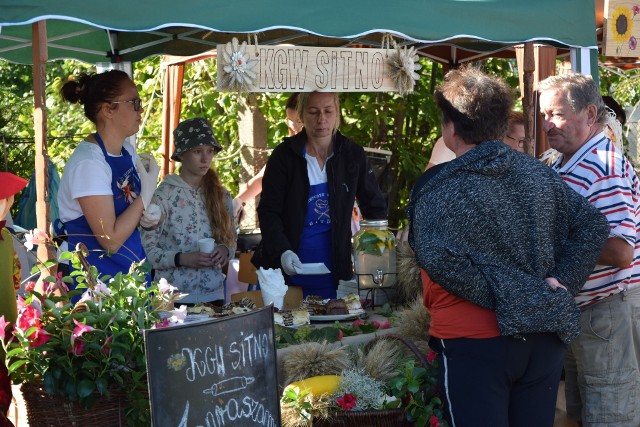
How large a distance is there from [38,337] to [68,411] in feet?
0.76

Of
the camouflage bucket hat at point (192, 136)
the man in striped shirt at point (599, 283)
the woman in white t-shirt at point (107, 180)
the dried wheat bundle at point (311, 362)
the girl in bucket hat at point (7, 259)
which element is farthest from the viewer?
the camouflage bucket hat at point (192, 136)

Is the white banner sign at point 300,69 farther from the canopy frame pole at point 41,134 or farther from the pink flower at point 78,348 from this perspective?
the pink flower at point 78,348

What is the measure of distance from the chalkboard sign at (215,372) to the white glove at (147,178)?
0.95 meters

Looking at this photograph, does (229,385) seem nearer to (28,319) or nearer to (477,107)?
(28,319)

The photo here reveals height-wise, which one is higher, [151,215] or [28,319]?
[151,215]

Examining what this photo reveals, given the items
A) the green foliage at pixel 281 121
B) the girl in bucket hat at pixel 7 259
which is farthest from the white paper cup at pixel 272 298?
the green foliage at pixel 281 121

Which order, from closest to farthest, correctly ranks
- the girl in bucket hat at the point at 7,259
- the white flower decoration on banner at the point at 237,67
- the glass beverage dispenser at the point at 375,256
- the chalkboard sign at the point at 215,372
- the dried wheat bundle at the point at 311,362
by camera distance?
the chalkboard sign at the point at 215,372 < the girl in bucket hat at the point at 7,259 < the dried wheat bundle at the point at 311,362 < the white flower decoration on banner at the point at 237,67 < the glass beverage dispenser at the point at 375,256

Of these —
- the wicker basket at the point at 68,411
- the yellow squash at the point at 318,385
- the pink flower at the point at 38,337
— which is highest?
the pink flower at the point at 38,337

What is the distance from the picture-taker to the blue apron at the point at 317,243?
4.00 meters

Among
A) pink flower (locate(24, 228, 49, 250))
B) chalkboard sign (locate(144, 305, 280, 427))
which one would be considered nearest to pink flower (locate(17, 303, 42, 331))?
pink flower (locate(24, 228, 49, 250))

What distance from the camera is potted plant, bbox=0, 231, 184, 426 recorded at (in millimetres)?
2340

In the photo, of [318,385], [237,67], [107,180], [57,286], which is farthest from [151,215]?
[318,385]

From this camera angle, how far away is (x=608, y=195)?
288 centimetres

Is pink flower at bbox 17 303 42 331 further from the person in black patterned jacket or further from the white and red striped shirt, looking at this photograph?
the white and red striped shirt
